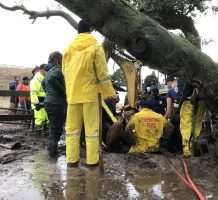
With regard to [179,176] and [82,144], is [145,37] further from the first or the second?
[82,144]

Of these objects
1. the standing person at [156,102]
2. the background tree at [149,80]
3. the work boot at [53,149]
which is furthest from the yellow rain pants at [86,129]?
the background tree at [149,80]

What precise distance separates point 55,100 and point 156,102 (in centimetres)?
248

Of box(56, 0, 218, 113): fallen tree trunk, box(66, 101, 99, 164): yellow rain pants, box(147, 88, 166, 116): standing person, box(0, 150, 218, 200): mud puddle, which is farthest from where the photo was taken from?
box(147, 88, 166, 116): standing person

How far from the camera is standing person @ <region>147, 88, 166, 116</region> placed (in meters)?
8.24

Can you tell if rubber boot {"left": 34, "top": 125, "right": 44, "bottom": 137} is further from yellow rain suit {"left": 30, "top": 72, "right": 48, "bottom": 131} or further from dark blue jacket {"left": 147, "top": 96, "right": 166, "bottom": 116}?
dark blue jacket {"left": 147, "top": 96, "right": 166, "bottom": 116}

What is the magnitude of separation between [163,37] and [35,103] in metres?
4.61

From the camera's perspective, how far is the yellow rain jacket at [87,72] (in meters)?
5.21

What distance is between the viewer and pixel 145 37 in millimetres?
4730

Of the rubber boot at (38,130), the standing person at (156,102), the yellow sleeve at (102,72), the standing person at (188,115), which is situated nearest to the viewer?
the yellow sleeve at (102,72)

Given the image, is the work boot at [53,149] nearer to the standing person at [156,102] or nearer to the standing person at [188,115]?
the standing person at [188,115]

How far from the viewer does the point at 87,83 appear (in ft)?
17.4

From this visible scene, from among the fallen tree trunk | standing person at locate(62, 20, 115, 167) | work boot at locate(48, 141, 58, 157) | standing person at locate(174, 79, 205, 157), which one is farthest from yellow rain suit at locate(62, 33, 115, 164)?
standing person at locate(174, 79, 205, 157)

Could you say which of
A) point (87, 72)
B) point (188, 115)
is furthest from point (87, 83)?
point (188, 115)

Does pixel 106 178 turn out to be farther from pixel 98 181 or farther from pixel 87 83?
pixel 87 83
